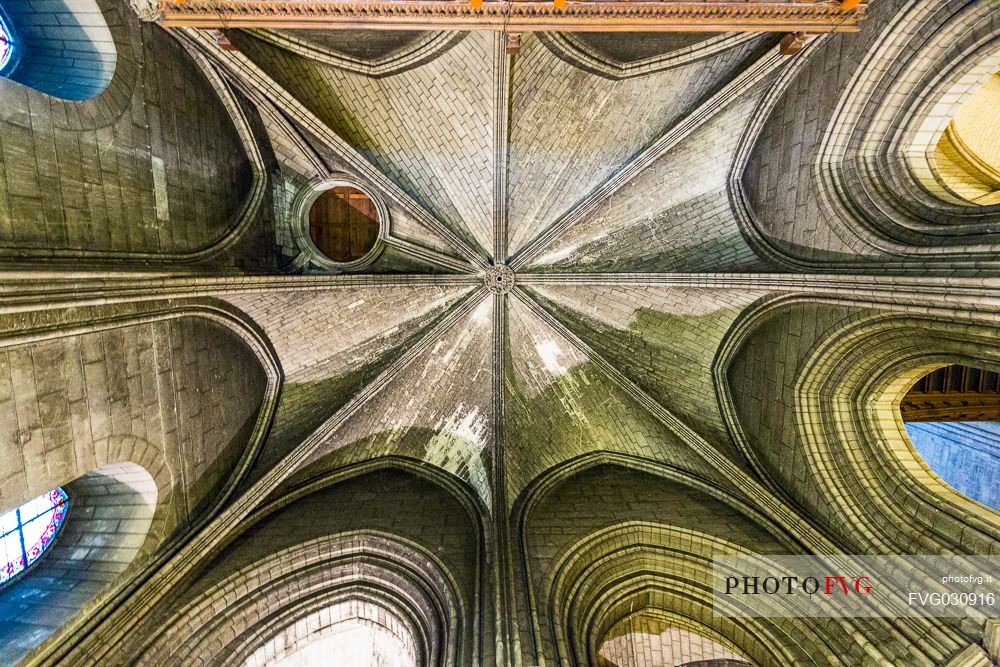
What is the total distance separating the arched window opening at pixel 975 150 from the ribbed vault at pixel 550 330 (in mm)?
2960

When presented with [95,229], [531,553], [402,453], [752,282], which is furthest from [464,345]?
[95,229]

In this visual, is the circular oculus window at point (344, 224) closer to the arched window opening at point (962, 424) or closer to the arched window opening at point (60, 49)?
the arched window opening at point (60, 49)

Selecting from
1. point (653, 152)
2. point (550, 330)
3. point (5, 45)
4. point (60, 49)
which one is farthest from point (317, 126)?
point (653, 152)

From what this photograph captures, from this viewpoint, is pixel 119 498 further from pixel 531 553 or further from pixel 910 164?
pixel 910 164

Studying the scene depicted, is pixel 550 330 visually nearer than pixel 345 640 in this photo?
No

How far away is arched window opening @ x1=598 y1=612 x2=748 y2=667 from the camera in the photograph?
6793 millimetres

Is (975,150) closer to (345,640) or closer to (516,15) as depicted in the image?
(516,15)

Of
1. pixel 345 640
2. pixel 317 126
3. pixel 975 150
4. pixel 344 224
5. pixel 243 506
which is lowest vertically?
pixel 345 640

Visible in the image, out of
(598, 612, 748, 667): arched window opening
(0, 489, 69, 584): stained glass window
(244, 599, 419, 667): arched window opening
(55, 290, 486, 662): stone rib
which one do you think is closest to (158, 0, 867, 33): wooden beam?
(55, 290, 486, 662): stone rib

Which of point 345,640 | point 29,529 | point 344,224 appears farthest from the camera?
point 344,224

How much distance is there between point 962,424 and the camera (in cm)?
1033

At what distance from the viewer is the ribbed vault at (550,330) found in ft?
17.5

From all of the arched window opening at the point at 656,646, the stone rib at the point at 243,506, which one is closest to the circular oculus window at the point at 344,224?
the stone rib at the point at 243,506

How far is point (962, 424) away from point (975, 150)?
254 inches
